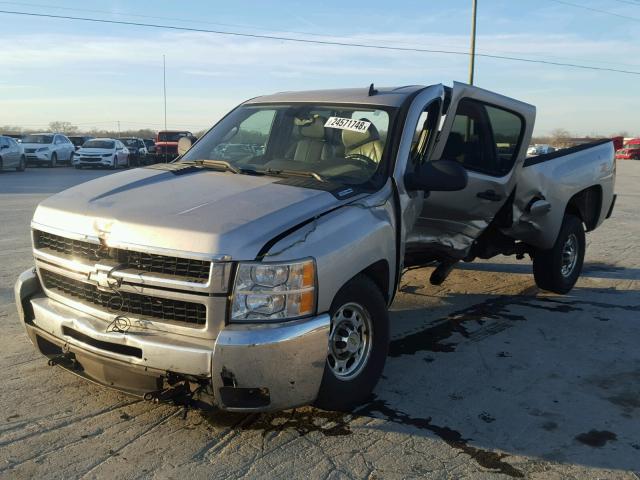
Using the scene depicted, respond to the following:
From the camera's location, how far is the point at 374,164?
457 centimetres

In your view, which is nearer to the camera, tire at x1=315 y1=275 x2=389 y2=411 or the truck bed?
tire at x1=315 y1=275 x2=389 y2=411

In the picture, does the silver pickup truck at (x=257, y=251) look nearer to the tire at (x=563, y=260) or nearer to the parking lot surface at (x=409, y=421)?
the parking lot surface at (x=409, y=421)

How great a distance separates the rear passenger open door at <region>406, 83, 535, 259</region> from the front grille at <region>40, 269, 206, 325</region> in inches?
93.7

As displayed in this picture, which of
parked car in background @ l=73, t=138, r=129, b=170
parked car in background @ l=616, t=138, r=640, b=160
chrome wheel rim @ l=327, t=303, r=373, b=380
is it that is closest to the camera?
chrome wheel rim @ l=327, t=303, r=373, b=380

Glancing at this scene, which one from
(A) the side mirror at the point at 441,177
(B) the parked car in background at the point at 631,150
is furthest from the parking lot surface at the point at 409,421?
(B) the parked car in background at the point at 631,150

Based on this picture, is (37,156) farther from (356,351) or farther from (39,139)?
(356,351)

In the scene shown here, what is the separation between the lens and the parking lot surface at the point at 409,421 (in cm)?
330

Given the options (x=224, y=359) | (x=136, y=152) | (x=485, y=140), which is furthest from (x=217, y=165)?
(x=136, y=152)

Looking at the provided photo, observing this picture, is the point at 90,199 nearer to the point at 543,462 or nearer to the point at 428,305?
the point at 543,462

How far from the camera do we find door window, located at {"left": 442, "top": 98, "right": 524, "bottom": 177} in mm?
5840

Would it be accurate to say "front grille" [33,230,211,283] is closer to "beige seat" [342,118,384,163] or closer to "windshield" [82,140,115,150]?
"beige seat" [342,118,384,163]

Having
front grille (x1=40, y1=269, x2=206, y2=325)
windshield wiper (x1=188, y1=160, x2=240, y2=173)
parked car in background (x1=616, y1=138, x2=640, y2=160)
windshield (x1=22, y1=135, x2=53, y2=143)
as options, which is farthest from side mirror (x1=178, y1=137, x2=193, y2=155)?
parked car in background (x1=616, y1=138, x2=640, y2=160)

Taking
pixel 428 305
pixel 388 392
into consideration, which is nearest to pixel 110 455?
pixel 388 392

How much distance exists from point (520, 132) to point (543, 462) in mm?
3684
